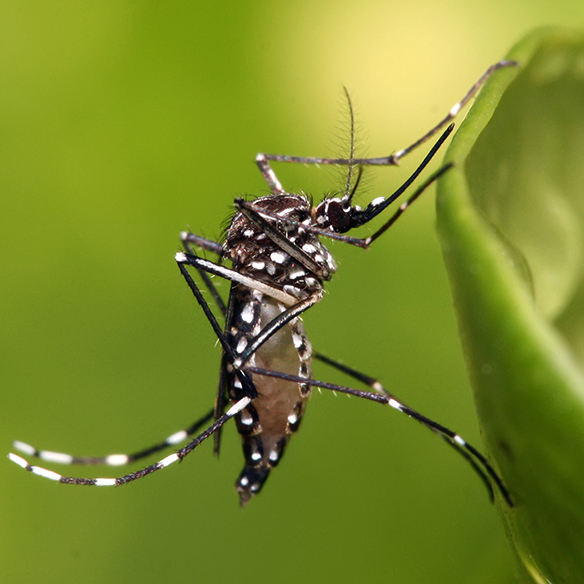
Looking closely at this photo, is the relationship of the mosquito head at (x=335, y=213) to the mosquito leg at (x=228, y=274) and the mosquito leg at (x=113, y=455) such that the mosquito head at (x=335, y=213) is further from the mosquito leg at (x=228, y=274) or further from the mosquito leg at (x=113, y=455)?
the mosquito leg at (x=113, y=455)

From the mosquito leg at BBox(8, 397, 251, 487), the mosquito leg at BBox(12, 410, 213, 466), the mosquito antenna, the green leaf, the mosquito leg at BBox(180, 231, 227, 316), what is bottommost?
the green leaf

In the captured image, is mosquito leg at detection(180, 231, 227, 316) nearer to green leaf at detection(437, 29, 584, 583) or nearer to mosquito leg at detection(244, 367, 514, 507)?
mosquito leg at detection(244, 367, 514, 507)

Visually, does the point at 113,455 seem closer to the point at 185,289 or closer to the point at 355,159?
the point at 185,289

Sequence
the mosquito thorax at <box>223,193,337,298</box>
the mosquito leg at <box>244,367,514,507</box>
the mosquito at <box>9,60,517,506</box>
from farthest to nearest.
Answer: the mosquito thorax at <box>223,193,337,298</box> < the mosquito at <box>9,60,517,506</box> < the mosquito leg at <box>244,367,514,507</box>

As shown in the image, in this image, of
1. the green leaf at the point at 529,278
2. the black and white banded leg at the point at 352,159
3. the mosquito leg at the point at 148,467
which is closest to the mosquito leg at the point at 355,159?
the black and white banded leg at the point at 352,159

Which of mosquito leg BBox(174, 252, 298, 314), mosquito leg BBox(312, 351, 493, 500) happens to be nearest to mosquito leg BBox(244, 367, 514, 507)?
mosquito leg BBox(312, 351, 493, 500)

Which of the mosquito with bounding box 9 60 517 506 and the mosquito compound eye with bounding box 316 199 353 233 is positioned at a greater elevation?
the mosquito compound eye with bounding box 316 199 353 233

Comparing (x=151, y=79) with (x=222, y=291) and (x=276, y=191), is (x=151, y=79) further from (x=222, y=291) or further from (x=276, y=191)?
(x=222, y=291)
